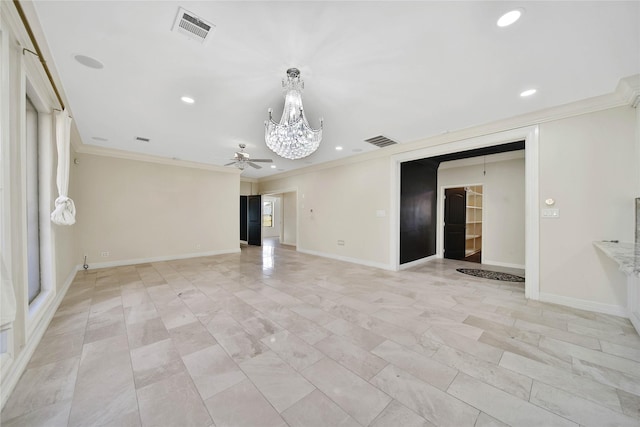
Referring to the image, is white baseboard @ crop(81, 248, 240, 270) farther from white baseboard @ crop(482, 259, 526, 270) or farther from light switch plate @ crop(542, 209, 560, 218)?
light switch plate @ crop(542, 209, 560, 218)

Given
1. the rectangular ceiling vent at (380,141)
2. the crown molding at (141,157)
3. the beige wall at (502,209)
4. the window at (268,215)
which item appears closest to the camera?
the rectangular ceiling vent at (380,141)

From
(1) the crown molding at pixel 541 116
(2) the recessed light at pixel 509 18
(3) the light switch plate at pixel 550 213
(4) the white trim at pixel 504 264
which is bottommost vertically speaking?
(4) the white trim at pixel 504 264

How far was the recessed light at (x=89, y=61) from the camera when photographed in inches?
83.4

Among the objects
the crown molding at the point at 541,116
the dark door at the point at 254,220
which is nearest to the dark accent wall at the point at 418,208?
the crown molding at the point at 541,116

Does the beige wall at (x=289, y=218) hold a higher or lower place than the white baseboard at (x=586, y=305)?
higher

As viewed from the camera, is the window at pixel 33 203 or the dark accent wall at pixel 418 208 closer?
the window at pixel 33 203

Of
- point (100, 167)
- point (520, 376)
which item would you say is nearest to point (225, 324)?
point (520, 376)

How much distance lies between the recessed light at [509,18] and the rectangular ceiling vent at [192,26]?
2140 mm

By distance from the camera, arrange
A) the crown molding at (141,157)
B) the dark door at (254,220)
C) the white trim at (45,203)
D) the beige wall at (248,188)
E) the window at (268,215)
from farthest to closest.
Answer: the window at (268,215), the beige wall at (248,188), the dark door at (254,220), the crown molding at (141,157), the white trim at (45,203)

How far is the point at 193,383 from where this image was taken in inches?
65.3

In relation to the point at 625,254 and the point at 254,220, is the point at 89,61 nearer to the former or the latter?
the point at 625,254

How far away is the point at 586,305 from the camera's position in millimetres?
2943

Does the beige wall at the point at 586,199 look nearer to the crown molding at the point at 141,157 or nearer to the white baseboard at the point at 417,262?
the white baseboard at the point at 417,262

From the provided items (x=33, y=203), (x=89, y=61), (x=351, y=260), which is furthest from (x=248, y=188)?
(x=89, y=61)
